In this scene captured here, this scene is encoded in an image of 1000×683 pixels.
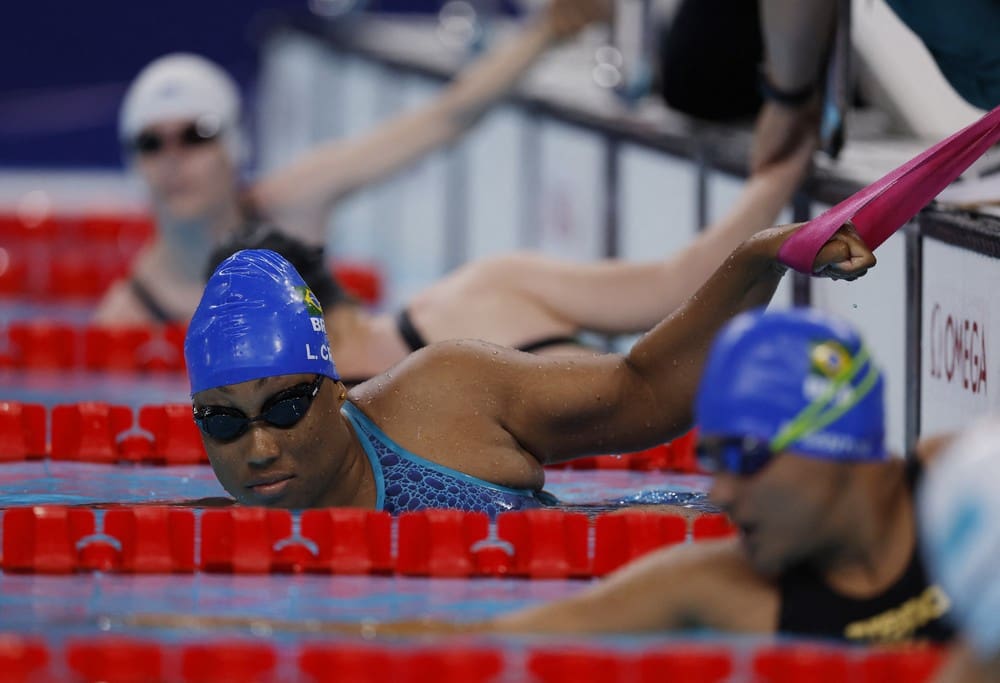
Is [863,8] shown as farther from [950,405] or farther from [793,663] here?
[793,663]

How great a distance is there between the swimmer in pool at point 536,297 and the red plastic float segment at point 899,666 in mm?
2151

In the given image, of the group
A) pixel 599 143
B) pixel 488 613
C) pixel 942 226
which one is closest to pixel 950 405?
pixel 942 226

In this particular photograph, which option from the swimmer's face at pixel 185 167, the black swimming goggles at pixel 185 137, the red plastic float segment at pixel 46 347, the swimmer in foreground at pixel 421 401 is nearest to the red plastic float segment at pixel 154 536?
the swimmer in foreground at pixel 421 401

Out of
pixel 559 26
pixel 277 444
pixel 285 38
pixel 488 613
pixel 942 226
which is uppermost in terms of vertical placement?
pixel 285 38

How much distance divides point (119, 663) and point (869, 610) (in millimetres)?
983

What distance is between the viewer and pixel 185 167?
22.4ft

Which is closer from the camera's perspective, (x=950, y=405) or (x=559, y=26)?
(x=950, y=405)

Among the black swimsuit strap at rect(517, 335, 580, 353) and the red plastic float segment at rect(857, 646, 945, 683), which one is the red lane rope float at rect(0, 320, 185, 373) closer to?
the black swimsuit strap at rect(517, 335, 580, 353)

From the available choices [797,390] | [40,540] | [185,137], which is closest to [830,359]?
[797,390]

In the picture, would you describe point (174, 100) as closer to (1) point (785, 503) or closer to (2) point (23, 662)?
(2) point (23, 662)

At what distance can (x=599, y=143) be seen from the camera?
6980mm

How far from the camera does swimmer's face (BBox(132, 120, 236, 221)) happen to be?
6.79m

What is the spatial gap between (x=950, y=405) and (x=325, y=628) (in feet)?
5.35

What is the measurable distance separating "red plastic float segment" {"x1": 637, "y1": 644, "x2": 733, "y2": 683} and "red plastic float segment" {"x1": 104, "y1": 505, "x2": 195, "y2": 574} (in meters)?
1.19
